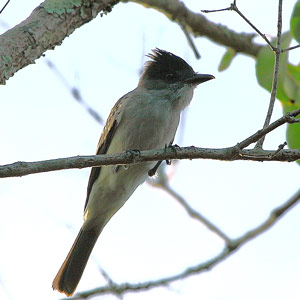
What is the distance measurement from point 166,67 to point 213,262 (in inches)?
80.0

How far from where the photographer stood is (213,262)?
5152mm

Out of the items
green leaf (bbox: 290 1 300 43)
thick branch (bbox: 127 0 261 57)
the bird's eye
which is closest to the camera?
green leaf (bbox: 290 1 300 43)

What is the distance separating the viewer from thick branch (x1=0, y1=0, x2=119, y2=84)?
12.7 feet

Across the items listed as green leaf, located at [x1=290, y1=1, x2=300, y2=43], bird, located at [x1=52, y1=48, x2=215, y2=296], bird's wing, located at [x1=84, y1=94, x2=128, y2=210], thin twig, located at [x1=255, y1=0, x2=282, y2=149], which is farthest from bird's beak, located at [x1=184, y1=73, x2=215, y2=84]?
thin twig, located at [x1=255, y1=0, x2=282, y2=149]

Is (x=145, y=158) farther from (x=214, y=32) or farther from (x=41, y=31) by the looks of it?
(x=214, y=32)

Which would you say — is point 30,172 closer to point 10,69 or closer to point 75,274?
point 10,69

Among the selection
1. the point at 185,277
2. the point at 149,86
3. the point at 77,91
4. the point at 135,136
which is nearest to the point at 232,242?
the point at 185,277

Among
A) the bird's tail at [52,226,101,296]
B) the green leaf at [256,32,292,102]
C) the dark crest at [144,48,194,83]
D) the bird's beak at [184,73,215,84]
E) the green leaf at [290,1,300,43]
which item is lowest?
the bird's tail at [52,226,101,296]

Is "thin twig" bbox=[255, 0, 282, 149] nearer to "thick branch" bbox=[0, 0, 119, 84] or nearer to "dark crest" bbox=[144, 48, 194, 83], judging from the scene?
"thick branch" bbox=[0, 0, 119, 84]

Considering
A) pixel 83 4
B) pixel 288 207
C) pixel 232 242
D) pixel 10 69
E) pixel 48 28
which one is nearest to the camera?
pixel 10 69

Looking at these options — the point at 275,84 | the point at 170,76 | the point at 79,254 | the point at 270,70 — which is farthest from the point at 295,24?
the point at 79,254

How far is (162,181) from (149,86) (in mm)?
1281

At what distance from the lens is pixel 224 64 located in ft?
17.6

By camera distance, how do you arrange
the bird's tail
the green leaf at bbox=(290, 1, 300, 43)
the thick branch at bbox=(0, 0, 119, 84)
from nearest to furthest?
1. the thick branch at bbox=(0, 0, 119, 84)
2. the green leaf at bbox=(290, 1, 300, 43)
3. the bird's tail
